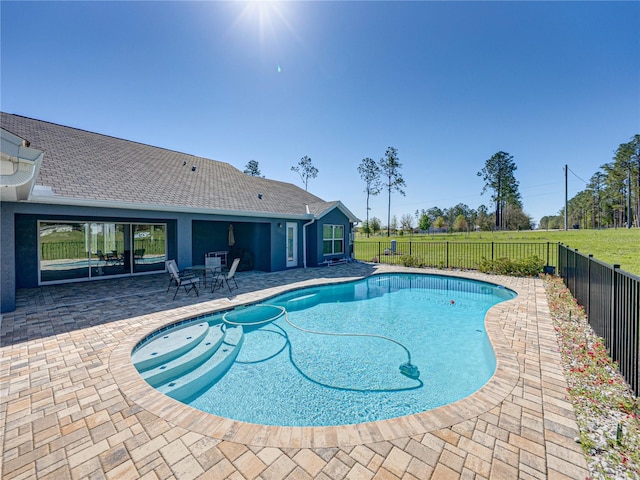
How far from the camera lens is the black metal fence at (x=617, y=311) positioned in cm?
342

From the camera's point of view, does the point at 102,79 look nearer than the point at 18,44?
No

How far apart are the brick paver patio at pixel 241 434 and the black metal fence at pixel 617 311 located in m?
0.76

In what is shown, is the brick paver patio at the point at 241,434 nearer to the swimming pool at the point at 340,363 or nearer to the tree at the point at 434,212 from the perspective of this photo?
the swimming pool at the point at 340,363

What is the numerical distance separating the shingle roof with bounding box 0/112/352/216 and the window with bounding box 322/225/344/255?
1396mm

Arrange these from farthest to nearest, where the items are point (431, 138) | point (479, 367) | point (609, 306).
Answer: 1. point (431, 138)
2. point (479, 367)
3. point (609, 306)

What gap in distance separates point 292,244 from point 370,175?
28806 millimetres

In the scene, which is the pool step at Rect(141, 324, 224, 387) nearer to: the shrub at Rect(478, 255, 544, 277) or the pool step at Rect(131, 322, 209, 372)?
the pool step at Rect(131, 322, 209, 372)

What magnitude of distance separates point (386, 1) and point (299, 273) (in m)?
10.8

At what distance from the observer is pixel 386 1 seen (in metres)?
8.81

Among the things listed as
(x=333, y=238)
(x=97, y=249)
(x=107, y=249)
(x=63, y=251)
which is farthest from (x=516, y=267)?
(x=63, y=251)

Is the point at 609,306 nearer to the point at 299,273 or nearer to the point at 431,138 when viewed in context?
the point at 299,273

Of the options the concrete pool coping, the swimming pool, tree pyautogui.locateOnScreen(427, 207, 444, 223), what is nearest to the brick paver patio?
the concrete pool coping

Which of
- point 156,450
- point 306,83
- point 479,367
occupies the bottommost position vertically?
point 479,367

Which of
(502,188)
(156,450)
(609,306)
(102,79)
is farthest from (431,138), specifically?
(502,188)
